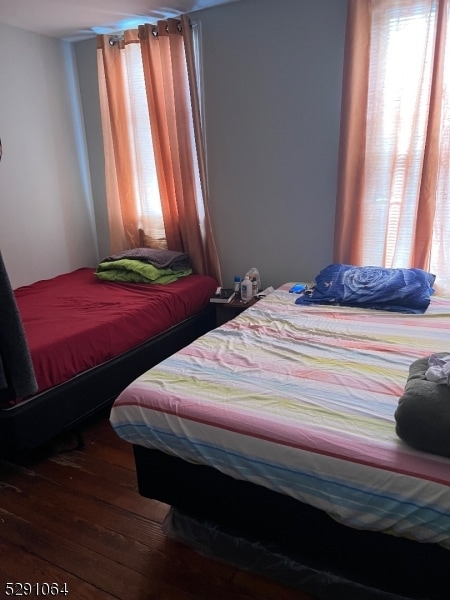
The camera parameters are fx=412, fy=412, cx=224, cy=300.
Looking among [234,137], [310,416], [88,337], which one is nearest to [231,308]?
[88,337]

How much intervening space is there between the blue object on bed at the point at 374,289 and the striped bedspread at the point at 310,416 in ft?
0.74

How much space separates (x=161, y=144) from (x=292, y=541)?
9.01ft

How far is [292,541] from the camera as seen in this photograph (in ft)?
4.49

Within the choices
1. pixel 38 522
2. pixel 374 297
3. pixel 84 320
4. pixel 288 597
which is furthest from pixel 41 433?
pixel 374 297

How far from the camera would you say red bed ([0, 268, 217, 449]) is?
1.97m

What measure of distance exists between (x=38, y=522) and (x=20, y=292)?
175 cm

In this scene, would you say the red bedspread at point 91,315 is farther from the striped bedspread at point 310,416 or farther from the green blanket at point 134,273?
the striped bedspread at point 310,416

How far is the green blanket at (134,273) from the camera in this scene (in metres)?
3.03

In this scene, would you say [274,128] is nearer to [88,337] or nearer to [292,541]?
[88,337]

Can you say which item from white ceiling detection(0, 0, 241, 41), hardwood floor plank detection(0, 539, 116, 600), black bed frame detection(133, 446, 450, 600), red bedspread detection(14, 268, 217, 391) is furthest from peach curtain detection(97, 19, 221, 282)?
hardwood floor plank detection(0, 539, 116, 600)

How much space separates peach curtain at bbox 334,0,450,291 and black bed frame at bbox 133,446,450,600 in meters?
1.78

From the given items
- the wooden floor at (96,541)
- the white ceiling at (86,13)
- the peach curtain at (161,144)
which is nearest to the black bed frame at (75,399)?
the wooden floor at (96,541)

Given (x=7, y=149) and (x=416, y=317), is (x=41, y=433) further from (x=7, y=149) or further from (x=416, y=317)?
(x=7, y=149)

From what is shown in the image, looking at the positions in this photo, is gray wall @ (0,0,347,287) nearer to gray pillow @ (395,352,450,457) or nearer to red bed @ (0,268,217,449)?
red bed @ (0,268,217,449)
